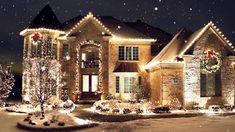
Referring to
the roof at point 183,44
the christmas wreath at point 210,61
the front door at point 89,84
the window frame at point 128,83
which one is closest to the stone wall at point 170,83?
the roof at point 183,44

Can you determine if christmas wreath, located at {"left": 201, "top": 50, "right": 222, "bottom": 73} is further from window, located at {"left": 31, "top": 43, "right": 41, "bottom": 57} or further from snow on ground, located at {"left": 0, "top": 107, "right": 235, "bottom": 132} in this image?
window, located at {"left": 31, "top": 43, "right": 41, "bottom": 57}

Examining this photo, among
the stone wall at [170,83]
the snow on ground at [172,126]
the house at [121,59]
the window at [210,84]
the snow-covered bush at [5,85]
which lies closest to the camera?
the snow on ground at [172,126]

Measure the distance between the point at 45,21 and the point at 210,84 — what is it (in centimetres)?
1721

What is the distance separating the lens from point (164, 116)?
75.6 feet

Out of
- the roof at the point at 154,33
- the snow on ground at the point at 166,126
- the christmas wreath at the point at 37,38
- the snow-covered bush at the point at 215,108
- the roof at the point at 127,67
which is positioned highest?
the roof at the point at 154,33

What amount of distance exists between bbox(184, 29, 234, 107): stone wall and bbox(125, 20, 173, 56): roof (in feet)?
28.8

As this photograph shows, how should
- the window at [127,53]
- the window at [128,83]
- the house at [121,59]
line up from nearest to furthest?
the house at [121,59] < the window at [128,83] < the window at [127,53]

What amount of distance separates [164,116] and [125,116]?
2.77 meters

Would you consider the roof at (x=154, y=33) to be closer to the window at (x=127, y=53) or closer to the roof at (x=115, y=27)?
the roof at (x=115, y=27)

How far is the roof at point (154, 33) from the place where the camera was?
3755 centimetres

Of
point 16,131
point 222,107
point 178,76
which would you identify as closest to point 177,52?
point 178,76

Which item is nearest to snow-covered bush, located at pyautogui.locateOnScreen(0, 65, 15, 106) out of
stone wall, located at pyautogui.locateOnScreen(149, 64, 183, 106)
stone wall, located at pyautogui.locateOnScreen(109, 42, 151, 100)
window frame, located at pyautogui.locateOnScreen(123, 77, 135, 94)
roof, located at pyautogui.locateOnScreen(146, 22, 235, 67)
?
stone wall, located at pyautogui.locateOnScreen(109, 42, 151, 100)

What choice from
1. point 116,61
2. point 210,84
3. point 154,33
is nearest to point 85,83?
point 116,61

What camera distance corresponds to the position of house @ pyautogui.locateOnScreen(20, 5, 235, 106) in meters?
28.2
